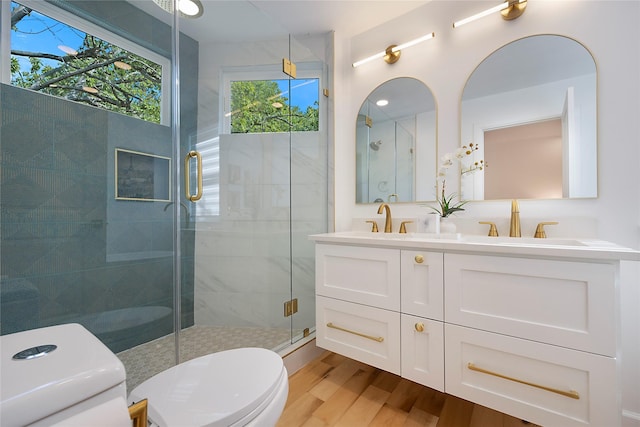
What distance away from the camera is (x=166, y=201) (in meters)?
1.70

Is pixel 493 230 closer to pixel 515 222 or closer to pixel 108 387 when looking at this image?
pixel 515 222

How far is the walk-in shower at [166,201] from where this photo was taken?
1.29 m

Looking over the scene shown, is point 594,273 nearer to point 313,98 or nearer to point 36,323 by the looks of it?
point 313,98

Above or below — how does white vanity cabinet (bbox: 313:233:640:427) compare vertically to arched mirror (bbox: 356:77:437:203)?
below

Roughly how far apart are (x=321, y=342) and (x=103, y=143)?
5.63ft

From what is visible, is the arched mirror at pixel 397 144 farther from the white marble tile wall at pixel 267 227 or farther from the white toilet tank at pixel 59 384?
the white toilet tank at pixel 59 384

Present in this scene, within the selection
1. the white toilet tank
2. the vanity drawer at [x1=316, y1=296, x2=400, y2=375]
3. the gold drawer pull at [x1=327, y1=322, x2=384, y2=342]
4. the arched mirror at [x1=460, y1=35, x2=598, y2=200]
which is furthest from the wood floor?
the arched mirror at [x1=460, y1=35, x2=598, y2=200]

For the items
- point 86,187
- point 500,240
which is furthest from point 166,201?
point 500,240

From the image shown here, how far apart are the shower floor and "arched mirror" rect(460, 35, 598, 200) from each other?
1607 millimetres

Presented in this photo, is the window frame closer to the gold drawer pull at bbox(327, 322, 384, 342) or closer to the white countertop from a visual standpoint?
the white countertop

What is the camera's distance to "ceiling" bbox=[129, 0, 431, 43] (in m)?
1.75

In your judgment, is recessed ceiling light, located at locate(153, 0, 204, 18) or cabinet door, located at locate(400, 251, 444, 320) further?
recessed ceiling light, located at locate(153, 0, 204, 18)

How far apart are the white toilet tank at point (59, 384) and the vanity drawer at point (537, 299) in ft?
3.73

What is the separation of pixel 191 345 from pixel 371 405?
1.16 metres
